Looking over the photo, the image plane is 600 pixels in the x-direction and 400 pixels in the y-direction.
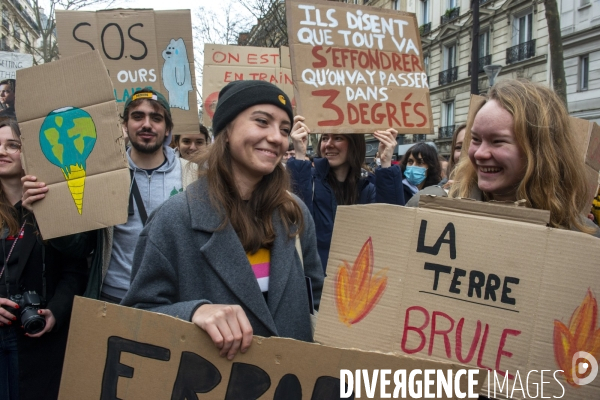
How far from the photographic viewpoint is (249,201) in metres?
1.92

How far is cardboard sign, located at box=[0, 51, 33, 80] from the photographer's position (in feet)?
19.9

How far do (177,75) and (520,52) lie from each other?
21.6 meters

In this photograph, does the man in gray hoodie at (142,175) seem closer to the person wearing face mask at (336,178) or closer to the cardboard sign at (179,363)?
the person wearing face mask at (336,178)

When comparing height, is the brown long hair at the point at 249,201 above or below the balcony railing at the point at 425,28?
below

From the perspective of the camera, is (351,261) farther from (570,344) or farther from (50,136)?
(50,136)

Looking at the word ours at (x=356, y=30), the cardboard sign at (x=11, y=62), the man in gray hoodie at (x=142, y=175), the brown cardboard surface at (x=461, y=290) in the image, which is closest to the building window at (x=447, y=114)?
the cardboard sign at (x=11, y=62)

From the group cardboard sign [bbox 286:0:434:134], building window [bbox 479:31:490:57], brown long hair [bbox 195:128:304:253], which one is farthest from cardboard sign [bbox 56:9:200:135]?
building window [bbox 479:31:490:57]

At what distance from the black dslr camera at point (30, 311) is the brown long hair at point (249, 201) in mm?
1286

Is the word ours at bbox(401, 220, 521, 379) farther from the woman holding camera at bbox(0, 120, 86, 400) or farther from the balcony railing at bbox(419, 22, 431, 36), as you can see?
the balcony railing at bbox(419, 22, 431, 36)

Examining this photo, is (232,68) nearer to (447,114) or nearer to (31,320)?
(31,320)

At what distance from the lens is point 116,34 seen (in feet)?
13.1

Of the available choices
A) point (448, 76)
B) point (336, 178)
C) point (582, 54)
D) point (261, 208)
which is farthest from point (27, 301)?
point (448, 76)

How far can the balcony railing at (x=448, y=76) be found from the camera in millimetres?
26859

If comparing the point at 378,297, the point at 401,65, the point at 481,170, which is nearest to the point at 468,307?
the point at 378,297
